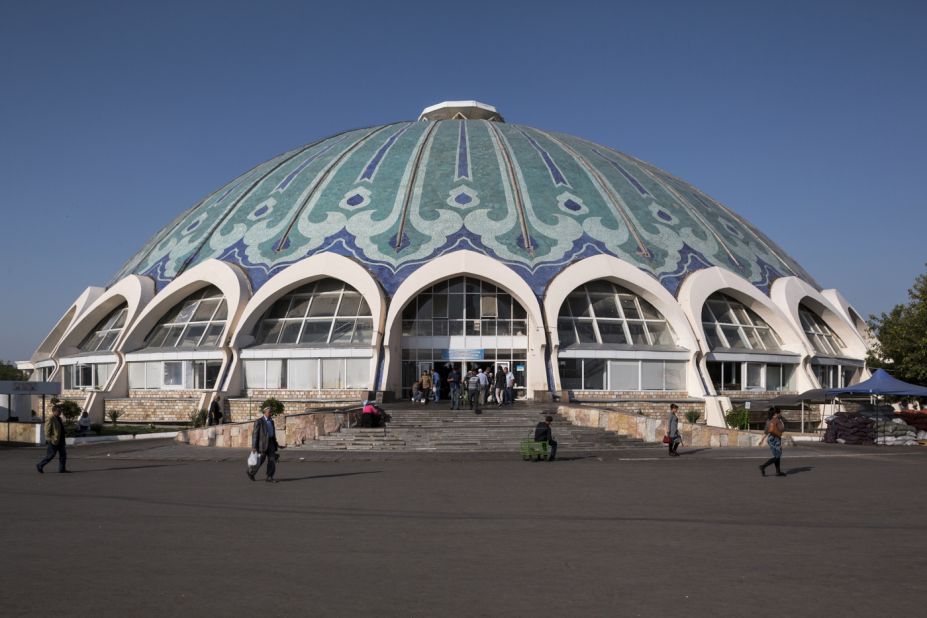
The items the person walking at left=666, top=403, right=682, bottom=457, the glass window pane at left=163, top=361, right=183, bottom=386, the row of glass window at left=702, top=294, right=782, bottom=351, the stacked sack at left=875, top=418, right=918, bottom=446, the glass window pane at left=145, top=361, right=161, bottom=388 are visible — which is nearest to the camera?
the person walking at left=666, top=403, right=682, bottom=457

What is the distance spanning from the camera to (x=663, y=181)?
123 feet

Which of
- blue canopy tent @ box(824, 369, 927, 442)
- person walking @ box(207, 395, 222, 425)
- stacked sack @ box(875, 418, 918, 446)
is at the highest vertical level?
blue canopy tent @ box(824, 369, 927, 442)

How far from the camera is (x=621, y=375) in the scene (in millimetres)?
29828

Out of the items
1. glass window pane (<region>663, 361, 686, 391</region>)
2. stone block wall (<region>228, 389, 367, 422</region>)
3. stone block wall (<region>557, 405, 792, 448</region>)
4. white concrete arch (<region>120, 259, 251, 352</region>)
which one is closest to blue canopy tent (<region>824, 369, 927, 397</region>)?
stone block wall (<region>557, 405, 792, 448</region>)

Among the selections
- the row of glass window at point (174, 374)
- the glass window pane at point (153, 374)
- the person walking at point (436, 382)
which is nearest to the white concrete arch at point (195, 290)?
the row of glass window at point (174, 374)

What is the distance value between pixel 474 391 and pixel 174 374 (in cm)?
1248

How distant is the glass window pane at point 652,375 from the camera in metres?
30.0

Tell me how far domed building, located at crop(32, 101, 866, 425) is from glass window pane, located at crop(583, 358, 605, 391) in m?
0.08

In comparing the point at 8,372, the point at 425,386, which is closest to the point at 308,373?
the point at 425,386

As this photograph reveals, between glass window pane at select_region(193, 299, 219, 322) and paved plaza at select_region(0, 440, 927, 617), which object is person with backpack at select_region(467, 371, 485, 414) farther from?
glass window pane at select_region(193, 299, 219, 322)

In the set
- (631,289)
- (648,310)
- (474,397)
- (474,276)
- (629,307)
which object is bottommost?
(474,397)

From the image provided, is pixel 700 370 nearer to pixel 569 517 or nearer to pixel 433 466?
pixel 433 466

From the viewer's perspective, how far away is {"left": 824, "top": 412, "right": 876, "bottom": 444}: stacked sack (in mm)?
21688

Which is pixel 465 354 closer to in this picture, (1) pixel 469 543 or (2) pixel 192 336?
(2) pixel 192 336
